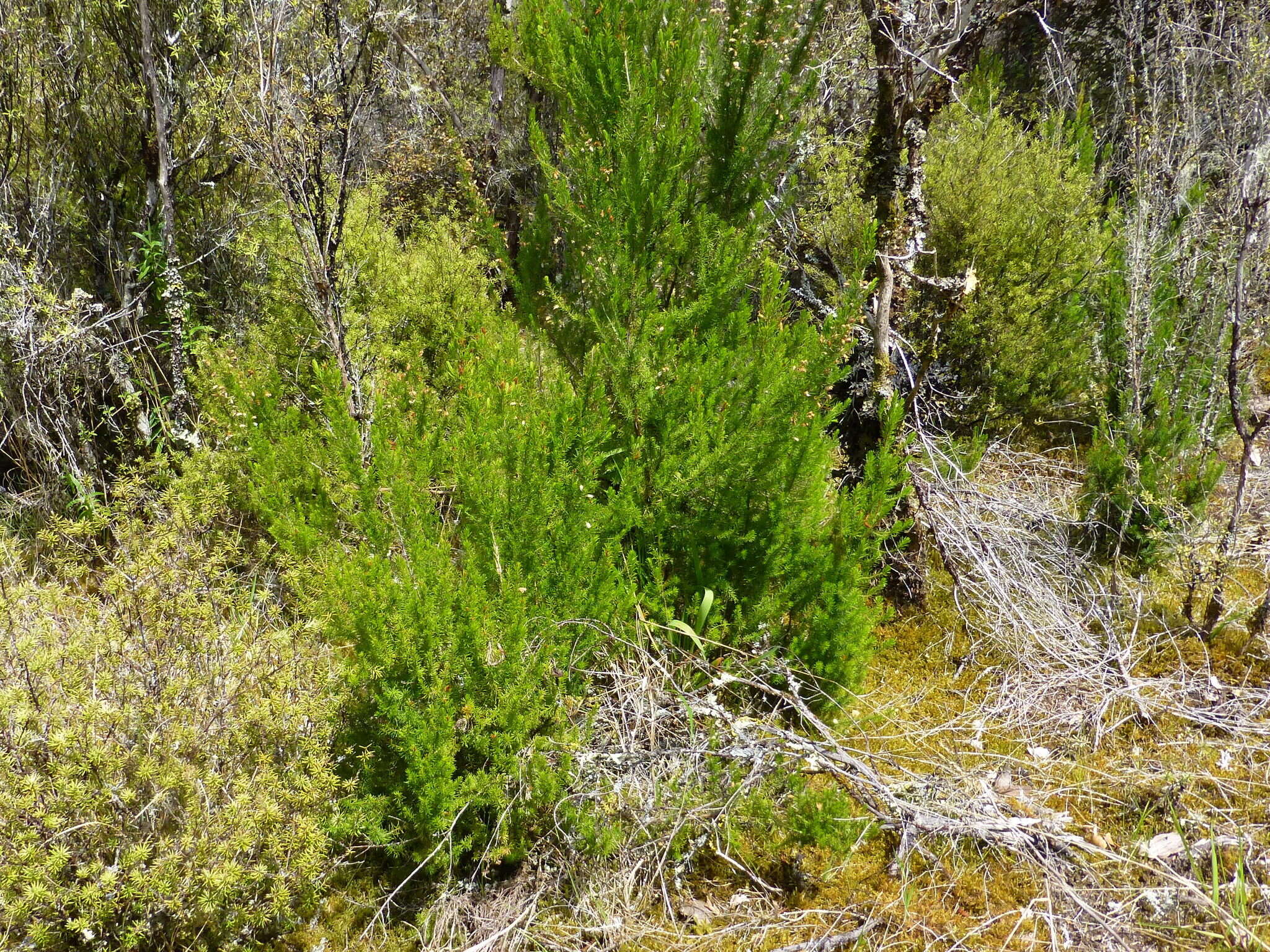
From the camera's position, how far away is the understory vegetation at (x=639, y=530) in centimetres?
217

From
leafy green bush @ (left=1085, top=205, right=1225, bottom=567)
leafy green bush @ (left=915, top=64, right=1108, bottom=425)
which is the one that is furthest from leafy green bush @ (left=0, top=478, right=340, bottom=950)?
leafy green bush @ (left=915, top=64, right=1108, bottom=425)

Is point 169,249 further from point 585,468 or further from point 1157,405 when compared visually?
point 1157,405

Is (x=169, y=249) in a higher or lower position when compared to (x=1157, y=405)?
higher

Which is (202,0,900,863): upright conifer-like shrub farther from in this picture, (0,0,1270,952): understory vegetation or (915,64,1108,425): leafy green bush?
(915,64,1108,425): leafy green bush

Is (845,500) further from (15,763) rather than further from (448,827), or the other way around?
(15,763)

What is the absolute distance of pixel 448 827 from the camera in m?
2.27

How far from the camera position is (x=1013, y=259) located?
5.51 meters

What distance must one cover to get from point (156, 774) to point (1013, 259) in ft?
19.8

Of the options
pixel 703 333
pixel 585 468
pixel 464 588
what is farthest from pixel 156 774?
pixel 703 333

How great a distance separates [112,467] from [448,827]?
13.7 feet

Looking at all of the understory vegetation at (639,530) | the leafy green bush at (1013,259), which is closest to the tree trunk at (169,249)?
the understory vegetation at (639,530)

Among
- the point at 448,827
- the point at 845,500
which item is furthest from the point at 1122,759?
the point at 448,827

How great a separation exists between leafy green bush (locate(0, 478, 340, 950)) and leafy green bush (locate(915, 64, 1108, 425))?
507 centimetres

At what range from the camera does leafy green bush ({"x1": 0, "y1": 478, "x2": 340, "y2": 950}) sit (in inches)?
72.6
